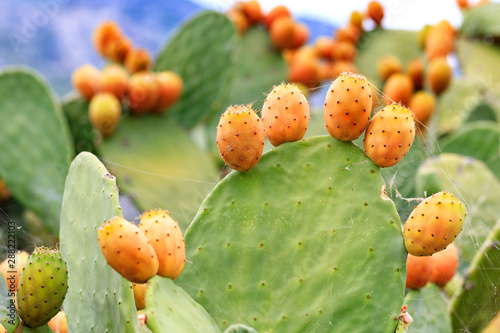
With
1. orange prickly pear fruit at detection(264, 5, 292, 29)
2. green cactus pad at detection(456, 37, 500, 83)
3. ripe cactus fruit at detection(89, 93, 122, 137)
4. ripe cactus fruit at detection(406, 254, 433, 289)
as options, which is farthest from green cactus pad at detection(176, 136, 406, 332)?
orange prickly pear fruit at detection(264, 5, 292, 29)

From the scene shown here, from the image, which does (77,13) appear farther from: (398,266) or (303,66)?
(398,266)

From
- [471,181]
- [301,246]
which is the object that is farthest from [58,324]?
[471,181]

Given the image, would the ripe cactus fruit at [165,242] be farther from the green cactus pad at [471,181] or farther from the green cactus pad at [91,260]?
the green cactus pad at [471,181]

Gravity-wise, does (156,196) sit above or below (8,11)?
above

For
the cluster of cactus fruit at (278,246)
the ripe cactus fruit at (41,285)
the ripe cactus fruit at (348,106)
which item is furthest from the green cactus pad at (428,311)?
the ripe cactus fruit at (41,285)

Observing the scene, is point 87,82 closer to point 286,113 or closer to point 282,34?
point 282,34

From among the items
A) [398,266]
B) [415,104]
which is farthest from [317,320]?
[415,104]

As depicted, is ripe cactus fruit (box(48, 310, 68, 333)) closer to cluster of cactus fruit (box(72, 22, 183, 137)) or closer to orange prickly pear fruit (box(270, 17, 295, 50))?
cluster of cactus fruit (box(72, 22, 183, 137))
